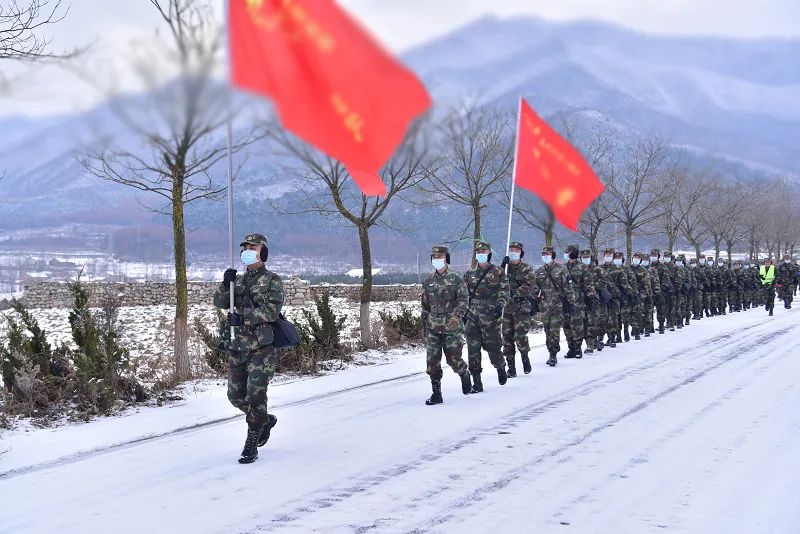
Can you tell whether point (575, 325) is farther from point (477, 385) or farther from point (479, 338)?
point (477, 385)

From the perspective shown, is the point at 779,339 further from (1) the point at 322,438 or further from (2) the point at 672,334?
(1) the point at 322,438

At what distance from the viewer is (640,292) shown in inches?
805

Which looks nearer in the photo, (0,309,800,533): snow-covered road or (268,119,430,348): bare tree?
(0,309,800,533): snow-covered road

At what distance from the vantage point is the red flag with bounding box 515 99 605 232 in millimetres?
10312

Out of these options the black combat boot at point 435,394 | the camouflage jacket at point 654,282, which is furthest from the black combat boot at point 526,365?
the camouflage jacket at point 654,282

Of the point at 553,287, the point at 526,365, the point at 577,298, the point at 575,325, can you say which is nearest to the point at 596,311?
the point at 577,298

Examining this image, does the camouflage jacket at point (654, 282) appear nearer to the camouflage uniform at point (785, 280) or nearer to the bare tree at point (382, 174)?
the bare tree at point (382, 174)

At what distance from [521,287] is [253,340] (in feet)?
22.4

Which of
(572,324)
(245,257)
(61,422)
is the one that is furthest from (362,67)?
(572,324)

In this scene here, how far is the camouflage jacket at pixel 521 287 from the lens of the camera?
13695 mm

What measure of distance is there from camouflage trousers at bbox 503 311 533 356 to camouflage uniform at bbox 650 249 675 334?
9.50m

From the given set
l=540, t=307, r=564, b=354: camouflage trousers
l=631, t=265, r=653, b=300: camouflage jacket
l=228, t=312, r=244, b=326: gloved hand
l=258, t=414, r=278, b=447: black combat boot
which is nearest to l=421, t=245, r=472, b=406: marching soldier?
l=258, t=414, r=278, b=447: black combat boot

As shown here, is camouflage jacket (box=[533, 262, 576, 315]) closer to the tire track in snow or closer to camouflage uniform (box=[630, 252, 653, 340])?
the tire track in snow

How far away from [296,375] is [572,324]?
17.5ft
